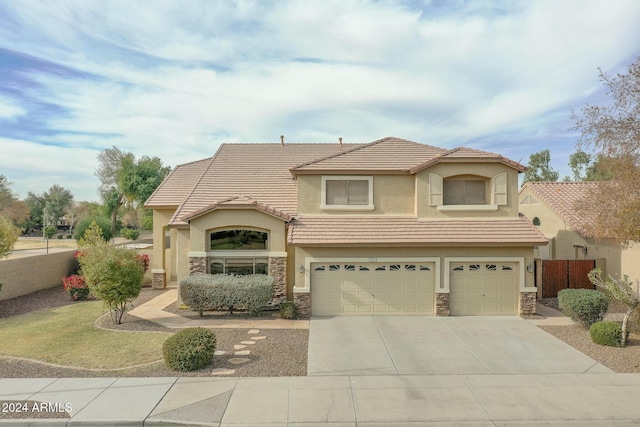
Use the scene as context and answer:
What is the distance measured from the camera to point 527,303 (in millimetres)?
13852

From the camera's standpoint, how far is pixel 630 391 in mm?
7746

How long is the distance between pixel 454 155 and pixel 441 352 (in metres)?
7.88

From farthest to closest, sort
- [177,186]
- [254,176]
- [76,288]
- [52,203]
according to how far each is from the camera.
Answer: [52,203], [177,186], [254,176], [76,288]

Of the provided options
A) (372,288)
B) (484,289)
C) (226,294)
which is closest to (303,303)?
(372,288)

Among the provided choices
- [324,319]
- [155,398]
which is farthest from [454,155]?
[155,398]

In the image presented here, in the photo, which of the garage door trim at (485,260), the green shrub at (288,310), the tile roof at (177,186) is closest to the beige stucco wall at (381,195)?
the garage door trim at (485,260)

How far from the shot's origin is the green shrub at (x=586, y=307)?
38.5 ft

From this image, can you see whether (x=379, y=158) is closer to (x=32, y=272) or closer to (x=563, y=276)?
(x=563, y=276)

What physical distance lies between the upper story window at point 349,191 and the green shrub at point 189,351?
7.70 meters

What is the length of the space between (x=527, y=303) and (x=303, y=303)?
8491 mm

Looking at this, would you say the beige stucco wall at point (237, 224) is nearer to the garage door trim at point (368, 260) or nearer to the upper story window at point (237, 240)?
Result: the upper story window at point (237, 240)

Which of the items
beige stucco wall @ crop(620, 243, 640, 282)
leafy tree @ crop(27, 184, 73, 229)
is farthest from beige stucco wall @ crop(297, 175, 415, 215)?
leafy tree @ crop(27, 184, 73, 229)

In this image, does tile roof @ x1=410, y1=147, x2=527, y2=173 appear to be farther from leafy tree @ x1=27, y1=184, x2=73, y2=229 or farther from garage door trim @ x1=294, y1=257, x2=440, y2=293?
leafy tree @ x1=27, y1=184, x2=73, y2=229

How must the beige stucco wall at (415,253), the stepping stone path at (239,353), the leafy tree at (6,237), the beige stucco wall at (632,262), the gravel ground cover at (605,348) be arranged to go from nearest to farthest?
the stepping stone path at (239,353) → the gravel ground cover at (605,348) → the beige stucco wall at (415,253) → the leafy tree at (6,237) → the beige stucco wall at (632,262)
